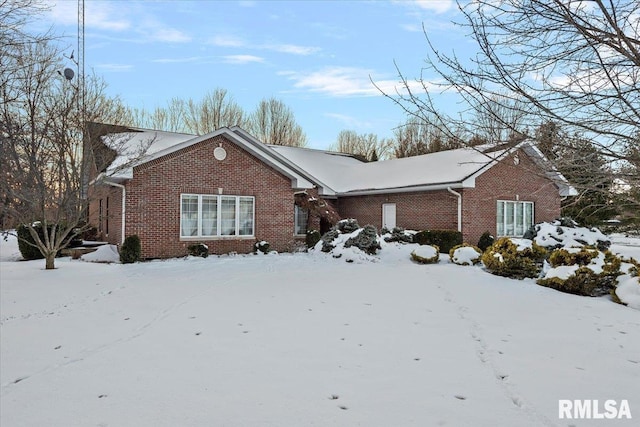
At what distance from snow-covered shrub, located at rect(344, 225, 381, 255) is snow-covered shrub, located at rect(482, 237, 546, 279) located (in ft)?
12.8

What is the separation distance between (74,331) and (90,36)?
12550mm

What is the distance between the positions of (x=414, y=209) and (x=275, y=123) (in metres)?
24.7

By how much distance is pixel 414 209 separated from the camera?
1938 centimetres

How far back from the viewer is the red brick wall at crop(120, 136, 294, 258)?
46.9ft

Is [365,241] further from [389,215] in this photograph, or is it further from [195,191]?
[389,215]

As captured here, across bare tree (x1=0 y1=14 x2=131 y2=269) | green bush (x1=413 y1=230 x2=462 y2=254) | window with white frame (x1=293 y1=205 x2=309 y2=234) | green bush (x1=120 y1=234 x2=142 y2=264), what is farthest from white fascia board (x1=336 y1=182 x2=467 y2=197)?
bare tree (x1=0 y1=14 x2=131 y2=269)

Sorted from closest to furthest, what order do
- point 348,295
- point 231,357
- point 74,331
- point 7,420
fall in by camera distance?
point 7,420
point 231,357
point 74,331
point 348,295

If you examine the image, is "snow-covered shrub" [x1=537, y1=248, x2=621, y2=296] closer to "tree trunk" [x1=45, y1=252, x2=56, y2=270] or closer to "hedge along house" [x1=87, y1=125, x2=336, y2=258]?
"hedge along house" [x1=87, y1=125, x2=336, y2=258]

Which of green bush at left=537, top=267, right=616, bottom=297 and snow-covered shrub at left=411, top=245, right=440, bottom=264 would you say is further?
snow-covered shrub at left=411, top=245, right=440, bottom=264

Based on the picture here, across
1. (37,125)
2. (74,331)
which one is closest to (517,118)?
(74,331)

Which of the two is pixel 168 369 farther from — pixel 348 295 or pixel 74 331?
pixel 348 295

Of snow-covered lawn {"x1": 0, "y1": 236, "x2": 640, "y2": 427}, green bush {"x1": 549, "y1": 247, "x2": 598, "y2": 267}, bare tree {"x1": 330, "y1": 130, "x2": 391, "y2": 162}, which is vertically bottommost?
snow-covered lawn {"x1": 0, "y1": 236, "x2": 640, "y2": 427}

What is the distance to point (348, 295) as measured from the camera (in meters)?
8.59

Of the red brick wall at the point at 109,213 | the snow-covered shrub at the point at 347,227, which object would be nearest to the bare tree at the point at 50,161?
the red brick wall at the point at 109,213
